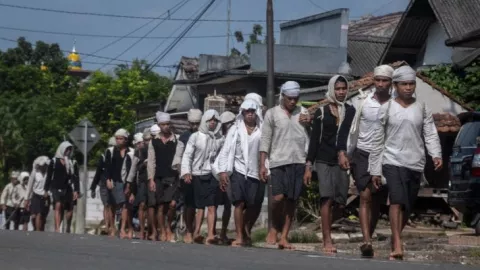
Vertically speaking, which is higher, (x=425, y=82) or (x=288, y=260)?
(x=425, y=82)

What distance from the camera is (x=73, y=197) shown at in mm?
22406

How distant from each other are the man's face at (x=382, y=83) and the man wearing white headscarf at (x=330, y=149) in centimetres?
78

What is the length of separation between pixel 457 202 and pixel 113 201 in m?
7.31

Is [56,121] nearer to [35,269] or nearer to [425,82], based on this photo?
[425,82]

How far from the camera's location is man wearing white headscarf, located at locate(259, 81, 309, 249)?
1376 cm

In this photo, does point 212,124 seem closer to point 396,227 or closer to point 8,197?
point 396,227

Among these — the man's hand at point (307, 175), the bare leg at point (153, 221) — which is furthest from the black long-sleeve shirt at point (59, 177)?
the man's hand at point (307, 175)

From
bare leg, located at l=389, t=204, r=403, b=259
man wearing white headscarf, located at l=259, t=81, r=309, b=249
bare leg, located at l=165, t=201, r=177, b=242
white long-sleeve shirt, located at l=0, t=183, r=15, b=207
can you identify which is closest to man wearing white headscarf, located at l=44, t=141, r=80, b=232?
bare leg, located at l=165, t=201, r=177, b=242

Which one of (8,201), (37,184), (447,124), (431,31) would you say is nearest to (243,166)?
(37,184)

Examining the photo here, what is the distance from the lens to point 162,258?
1142cm

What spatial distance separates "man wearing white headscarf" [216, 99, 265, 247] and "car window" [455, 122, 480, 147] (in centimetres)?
375

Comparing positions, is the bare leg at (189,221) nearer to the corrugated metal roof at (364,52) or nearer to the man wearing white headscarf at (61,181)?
the man wearing white headscarf at (61,181)

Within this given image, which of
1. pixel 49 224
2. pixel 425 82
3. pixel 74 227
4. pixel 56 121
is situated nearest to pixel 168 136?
pixel 425 82

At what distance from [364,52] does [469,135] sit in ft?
80.1
